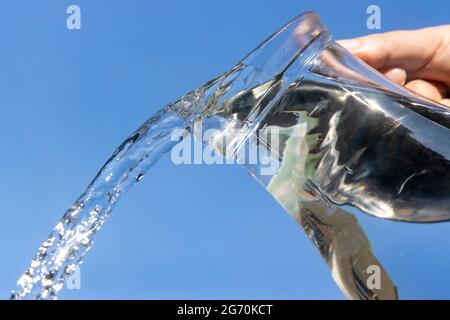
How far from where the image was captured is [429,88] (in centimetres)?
101

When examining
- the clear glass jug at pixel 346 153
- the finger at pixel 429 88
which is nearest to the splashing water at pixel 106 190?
the clear glass jug at pixel 346 153

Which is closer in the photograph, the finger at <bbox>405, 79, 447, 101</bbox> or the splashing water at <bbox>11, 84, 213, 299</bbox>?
the splashing water at <bbox>11, 84, 213, 299</bbox>

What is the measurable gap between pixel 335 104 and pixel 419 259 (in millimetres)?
190

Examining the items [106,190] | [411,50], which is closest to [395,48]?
[411,50]

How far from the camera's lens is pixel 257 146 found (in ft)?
2.24

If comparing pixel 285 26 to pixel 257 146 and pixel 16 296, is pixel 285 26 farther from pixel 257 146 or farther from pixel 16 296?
pixel 16 296

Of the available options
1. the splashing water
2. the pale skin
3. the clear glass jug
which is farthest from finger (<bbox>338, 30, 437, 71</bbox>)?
the splashing water

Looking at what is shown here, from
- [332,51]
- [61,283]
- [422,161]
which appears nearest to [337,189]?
[422,161]

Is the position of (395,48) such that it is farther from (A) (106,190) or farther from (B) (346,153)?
(A) (106,190)

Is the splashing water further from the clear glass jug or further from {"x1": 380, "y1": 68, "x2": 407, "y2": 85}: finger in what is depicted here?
{"x1": 380, "y1": 68, "x2": 407, "y2": 85}: finger

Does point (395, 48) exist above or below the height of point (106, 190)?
above

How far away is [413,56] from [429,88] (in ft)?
0.24

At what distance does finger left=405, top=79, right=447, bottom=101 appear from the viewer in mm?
1001
